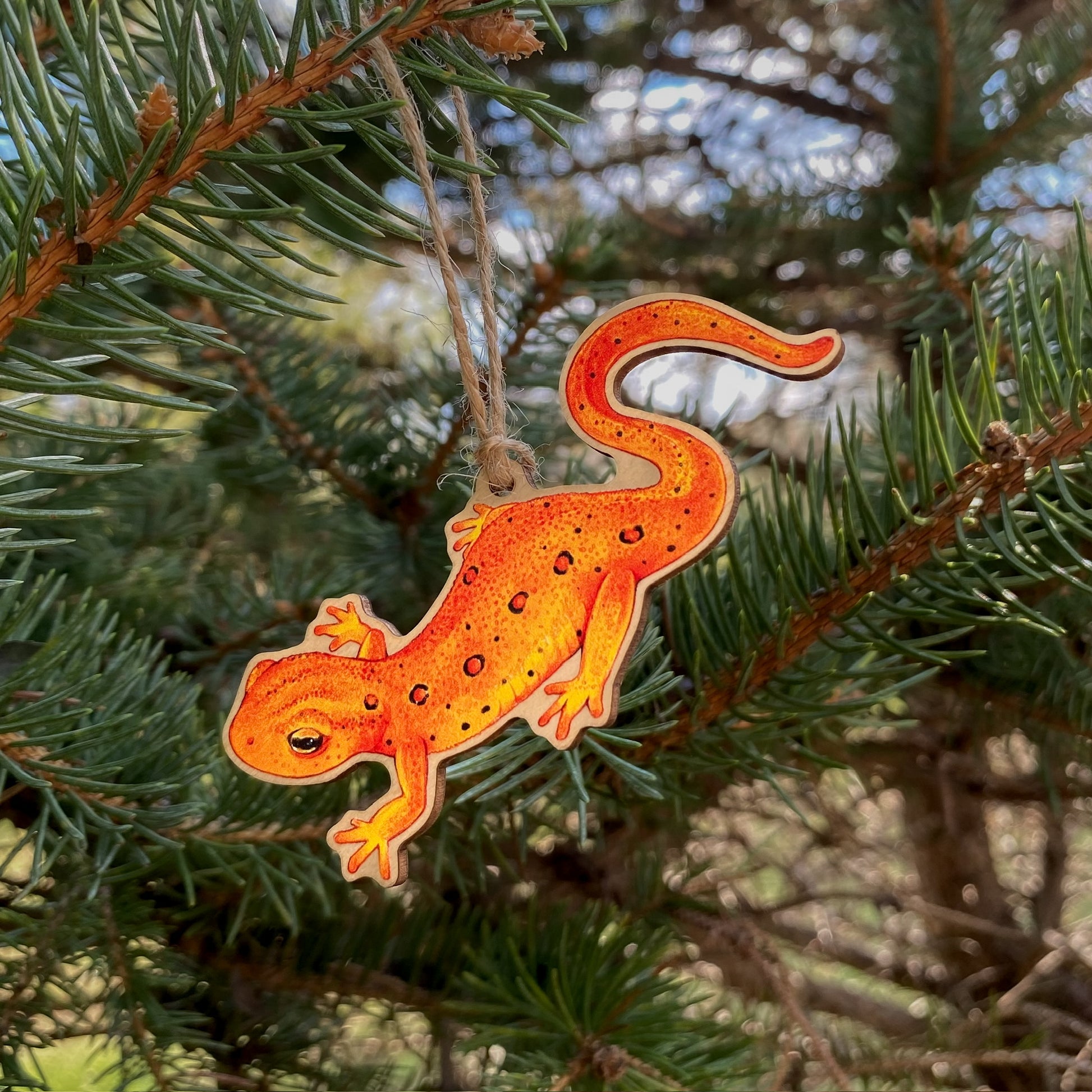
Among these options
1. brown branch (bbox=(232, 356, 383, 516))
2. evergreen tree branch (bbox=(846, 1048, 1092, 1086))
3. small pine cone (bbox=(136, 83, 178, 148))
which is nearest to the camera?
small pine cone (bbox=(136, 83, 178, 148))

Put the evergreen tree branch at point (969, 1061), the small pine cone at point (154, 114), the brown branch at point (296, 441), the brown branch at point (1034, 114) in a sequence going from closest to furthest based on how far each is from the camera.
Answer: the small pine cone at point (154, 114)
the evergreen tree branch at point (969, 1061)
the brown branch at point (296, 441)
the brown branch at point (1034, 114)

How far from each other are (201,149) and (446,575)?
35 cm

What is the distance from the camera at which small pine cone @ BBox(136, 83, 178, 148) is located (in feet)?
0.86

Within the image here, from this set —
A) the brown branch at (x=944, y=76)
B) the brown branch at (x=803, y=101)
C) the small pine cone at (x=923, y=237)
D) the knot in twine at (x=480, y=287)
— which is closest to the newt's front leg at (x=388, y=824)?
the knot in twine at (x=480, y=287)

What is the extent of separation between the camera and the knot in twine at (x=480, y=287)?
12.0 inches

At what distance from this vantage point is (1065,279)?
47 cm

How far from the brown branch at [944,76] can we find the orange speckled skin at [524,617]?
492 mm

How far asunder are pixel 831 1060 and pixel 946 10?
28.6 inches

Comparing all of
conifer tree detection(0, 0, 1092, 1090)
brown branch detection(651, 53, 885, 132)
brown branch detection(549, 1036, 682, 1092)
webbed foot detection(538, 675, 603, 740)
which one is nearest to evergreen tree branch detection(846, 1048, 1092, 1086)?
conifer tree detection(0, 0, 1092, 1090)

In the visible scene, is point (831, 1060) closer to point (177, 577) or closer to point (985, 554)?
point (985, 554)

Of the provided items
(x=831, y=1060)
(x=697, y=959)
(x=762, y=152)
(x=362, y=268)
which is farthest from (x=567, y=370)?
(x=362, y=268)

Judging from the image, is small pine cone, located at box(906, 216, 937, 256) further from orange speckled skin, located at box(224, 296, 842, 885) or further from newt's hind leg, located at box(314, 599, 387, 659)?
newt's hind leg, located at box(314, 599, 387, 659)

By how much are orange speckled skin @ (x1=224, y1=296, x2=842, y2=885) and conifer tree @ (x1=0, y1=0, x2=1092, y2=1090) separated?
0.10 ft

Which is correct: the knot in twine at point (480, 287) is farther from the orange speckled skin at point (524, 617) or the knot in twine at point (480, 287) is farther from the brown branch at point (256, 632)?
the brown branch at point (256, 632)
